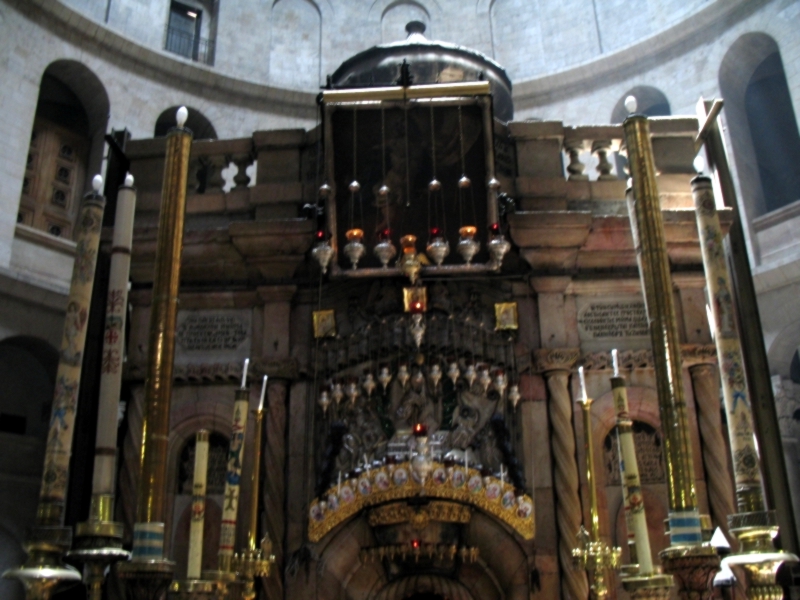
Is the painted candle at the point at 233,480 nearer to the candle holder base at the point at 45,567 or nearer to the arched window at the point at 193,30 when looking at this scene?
the candle holder base at the point at 45,567

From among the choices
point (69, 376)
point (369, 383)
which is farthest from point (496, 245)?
point (69, 376)

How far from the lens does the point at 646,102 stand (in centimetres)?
1848

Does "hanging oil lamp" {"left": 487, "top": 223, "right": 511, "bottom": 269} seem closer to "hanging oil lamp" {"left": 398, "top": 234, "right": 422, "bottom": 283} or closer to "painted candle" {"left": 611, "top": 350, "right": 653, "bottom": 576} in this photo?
"hanging oil lamp" {"left": 398, "top": 234, "right": 422, "bottom": 283}

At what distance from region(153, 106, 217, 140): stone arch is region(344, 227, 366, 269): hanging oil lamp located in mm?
10278

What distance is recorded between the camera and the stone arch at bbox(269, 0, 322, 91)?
776 inches

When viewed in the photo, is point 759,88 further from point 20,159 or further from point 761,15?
point 20,159

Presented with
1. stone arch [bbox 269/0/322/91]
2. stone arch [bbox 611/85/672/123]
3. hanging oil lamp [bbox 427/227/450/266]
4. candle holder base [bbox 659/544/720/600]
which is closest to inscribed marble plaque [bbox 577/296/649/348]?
hanging oil lamp [bbox 427/227/450/266]

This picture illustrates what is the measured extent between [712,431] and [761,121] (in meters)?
10.2

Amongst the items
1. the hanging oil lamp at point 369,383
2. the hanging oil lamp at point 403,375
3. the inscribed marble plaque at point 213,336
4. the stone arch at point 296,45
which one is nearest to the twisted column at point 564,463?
the hanging oil lamp at point 403,375

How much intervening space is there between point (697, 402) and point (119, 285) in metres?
6.12

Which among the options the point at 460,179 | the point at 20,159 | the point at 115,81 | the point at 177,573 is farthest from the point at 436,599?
the point at 115,81

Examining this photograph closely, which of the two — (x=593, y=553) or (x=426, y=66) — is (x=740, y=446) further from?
(x=426, y=66)

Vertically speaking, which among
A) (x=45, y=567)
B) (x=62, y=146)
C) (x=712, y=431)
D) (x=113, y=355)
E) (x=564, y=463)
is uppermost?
(x=62, y=146)

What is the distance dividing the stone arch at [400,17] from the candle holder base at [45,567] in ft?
55.2
